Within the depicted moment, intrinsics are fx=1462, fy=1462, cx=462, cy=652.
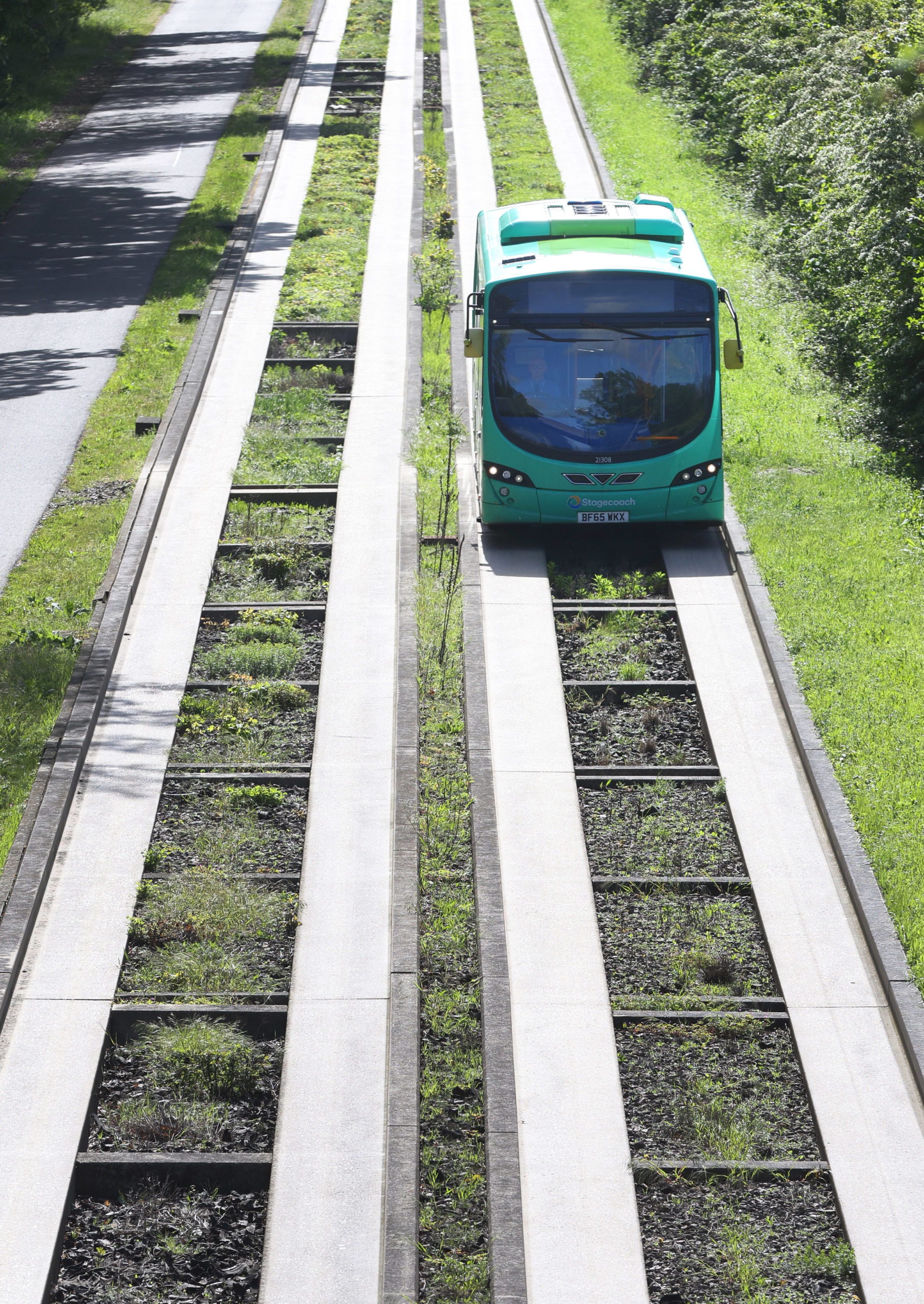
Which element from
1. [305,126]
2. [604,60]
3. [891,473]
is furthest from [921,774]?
[604,60]

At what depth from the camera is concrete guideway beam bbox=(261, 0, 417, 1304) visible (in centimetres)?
675

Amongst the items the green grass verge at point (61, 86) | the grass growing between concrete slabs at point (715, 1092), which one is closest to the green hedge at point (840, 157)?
the grass growing between concrete slabs at point (715, 1092)

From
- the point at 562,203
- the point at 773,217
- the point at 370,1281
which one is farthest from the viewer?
the point at 773,217

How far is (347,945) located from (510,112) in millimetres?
29807

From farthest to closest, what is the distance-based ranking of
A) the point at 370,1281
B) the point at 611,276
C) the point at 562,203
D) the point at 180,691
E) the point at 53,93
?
1. the point at 53,93
2. the point at 562,203
3. the point at 611,276
4. the point at 180,691
5. the point at 370,1281

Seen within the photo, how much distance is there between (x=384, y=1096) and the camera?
7.58 meters

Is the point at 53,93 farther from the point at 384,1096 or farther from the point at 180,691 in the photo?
the point at 384,1096

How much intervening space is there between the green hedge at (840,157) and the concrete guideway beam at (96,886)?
7.75m

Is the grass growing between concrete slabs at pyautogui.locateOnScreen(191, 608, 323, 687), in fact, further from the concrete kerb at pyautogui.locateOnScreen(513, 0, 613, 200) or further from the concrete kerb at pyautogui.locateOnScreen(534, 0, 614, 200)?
the concrete kerb at pyautogui.locateOnScreen(534, 0, 614, 200)

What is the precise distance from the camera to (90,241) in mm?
26719

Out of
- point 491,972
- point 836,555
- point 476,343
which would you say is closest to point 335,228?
point 476,343

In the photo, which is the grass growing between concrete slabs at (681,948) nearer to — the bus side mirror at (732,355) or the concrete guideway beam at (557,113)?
the bus side mirror at (732,355)

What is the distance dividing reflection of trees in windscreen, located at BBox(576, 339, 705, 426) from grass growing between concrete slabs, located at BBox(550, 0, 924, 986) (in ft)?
4.76

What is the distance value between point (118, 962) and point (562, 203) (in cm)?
989
